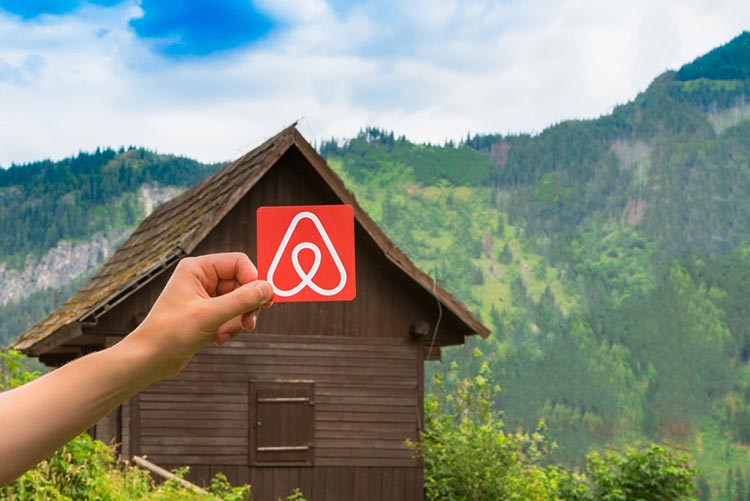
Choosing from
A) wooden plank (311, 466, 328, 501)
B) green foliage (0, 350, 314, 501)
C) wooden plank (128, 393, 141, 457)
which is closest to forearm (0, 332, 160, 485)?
green foliage (0, 350, 314, 501)

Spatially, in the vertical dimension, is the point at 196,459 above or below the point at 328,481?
above

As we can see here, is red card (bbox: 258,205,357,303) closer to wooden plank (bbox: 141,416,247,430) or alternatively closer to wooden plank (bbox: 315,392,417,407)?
wooden plank (bbox: 141,416,247,430)

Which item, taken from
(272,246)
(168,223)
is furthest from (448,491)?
(272,246)

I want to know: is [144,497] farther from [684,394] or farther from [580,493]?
[684,394]

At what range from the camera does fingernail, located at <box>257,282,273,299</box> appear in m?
1.25

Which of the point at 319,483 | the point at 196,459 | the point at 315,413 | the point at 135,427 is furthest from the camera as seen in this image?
the point at 315,413

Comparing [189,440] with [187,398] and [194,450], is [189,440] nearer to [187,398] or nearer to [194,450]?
[194,450]

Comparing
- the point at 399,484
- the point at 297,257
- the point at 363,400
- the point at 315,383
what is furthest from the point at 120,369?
the point at 399,484

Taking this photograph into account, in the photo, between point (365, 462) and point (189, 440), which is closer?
point (189, 440)

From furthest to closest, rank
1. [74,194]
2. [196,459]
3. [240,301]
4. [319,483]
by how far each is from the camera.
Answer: [74,194]
[319,483]
[196,459]
[240,301]

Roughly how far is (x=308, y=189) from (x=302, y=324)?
2.01 meters

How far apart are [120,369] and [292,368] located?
16.1 meters

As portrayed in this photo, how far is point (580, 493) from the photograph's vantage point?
2431 cm

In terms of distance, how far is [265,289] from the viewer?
1262mm
